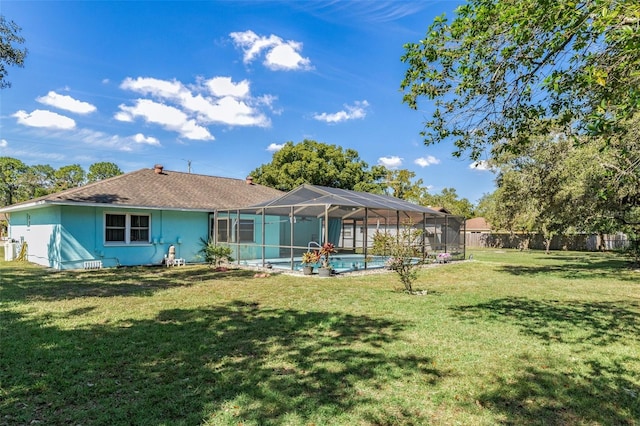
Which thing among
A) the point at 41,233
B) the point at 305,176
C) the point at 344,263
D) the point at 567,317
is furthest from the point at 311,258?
the point at 305,176

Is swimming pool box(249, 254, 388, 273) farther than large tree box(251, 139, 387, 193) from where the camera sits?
No

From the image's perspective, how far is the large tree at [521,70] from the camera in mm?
3645

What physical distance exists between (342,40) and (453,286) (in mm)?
10708

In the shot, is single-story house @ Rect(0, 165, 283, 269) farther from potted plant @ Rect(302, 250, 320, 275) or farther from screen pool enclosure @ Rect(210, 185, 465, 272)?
potted plant @ Rect(302, 250, 320, 275)

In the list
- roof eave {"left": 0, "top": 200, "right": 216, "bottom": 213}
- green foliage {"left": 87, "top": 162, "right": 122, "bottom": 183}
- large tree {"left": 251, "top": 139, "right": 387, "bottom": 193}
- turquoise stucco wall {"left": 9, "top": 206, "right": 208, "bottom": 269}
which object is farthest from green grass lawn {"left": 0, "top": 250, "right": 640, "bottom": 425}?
green foliage {"left": 87, "top": 162, "right": 122, "bottom": 183}

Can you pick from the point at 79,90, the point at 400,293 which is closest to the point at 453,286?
the point at 400,293

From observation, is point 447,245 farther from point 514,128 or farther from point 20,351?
point 20,351

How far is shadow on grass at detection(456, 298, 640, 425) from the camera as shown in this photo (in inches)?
127

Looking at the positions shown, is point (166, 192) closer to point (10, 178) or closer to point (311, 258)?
point (311, 258)

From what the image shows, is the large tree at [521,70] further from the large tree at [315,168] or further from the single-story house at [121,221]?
the large tree at [315,168]

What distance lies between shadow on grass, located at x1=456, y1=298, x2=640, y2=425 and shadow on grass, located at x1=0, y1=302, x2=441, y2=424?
36.2 inches

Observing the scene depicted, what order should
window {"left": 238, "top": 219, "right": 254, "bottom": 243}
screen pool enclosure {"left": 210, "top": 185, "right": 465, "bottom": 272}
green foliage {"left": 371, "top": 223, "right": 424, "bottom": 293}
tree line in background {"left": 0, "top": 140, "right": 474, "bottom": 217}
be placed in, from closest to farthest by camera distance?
green foliage {"left": 371, "top": 223, "right": 424, "bottom": 293} < screen pool enclosure {"left": 210, "top": 185, "right": 465, "bottom": 272} < window {"left": 238, "top": 219, "right": 254, "bottom": 243} < tree line in background {"left": 0, "top": 140, "right": 474, "bottom": 217}

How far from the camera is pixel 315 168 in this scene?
1222 inches

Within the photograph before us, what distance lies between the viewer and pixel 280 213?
16734 mm
